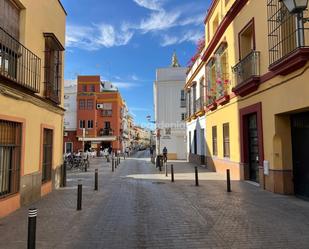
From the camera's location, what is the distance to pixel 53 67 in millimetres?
13391

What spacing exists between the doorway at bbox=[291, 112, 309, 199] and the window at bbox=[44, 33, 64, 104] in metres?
8.87

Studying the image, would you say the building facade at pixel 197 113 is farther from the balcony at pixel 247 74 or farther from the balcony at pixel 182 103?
the balcony at pixel 247 74

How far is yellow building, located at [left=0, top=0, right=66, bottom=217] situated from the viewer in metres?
8.81

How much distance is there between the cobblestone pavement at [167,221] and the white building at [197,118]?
43.1 ft

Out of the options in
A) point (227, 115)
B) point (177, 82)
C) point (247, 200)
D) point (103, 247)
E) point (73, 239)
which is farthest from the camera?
point (177, 82)

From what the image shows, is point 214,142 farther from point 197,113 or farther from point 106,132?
point 106,132

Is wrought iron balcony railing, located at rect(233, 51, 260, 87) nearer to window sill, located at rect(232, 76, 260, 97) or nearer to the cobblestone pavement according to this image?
window sill, located at rect(232, 76, 260, 97)

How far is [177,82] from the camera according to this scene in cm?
4047

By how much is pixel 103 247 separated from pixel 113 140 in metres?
53.6

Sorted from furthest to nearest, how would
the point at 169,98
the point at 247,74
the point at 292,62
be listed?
the point at 169,98 → the point at 247,74 → the point at 292,62

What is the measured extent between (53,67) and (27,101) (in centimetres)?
379

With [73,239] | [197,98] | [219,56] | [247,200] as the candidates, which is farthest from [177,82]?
[73,239]

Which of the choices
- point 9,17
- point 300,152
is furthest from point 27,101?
point 300,152

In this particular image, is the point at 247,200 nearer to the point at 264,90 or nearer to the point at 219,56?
the point at 264,90
